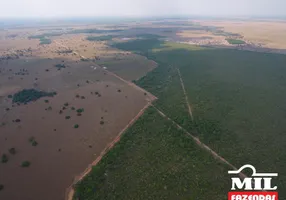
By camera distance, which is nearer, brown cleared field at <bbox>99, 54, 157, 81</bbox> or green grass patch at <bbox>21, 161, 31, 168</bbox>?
green grass patch at <bbox>21, 161, 31, 168</bbox>

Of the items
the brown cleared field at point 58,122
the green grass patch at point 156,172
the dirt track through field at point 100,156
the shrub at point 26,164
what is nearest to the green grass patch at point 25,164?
the shrub at point 26,164

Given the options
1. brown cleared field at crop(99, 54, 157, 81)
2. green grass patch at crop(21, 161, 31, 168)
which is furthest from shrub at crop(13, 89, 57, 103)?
green grass patch at crop(21, 161, 31, 168)

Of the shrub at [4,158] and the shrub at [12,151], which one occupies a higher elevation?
the shrub at [12,151]

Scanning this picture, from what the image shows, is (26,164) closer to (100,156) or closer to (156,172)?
(100,156)

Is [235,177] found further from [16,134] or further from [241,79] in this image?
[241,79]

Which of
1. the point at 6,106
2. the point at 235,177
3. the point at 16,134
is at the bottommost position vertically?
the point at 235,177

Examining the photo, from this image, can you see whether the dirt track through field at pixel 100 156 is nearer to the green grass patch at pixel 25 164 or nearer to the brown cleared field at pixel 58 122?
the brown cleared field at pixel 58 122

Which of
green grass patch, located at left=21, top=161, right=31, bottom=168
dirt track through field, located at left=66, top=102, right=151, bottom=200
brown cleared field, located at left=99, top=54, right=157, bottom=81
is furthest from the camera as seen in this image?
brown cleared field, located at left=99, top=54, right=157, bottom=81

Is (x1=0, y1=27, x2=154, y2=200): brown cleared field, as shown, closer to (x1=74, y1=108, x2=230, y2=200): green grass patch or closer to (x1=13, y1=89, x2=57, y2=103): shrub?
(x1=13, y1=89, x2=57, y2=103): shrub

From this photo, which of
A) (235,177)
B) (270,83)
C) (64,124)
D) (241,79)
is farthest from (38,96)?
(270,83)
